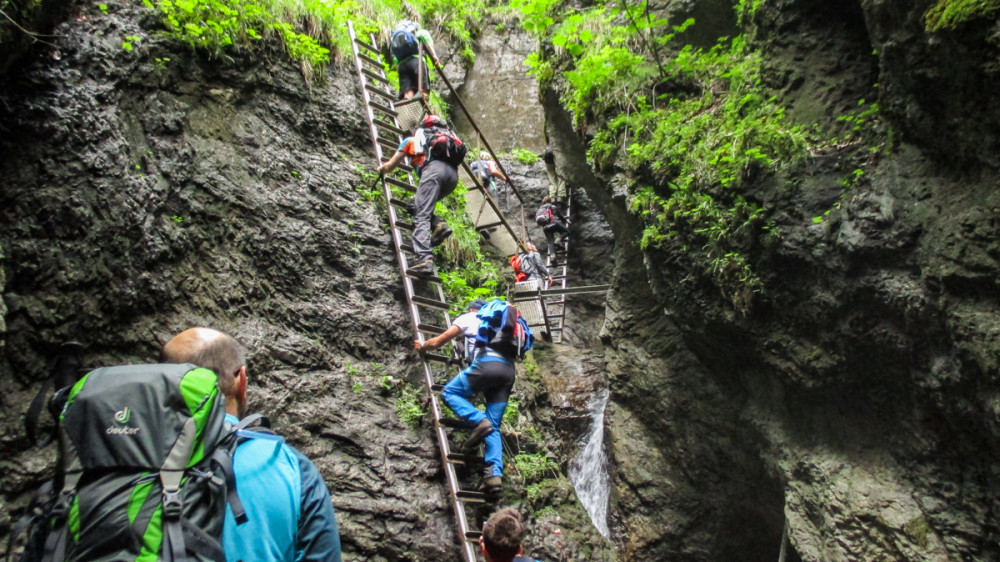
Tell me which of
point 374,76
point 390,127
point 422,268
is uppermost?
point 374,76

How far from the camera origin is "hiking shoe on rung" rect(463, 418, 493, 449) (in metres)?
5.17

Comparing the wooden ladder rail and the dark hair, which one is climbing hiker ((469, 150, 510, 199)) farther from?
the dark hair

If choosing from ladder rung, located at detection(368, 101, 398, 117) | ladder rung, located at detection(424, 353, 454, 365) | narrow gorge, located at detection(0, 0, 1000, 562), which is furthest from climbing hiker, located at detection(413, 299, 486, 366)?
ladder rung, located at detection(368, 101, 398, 117)

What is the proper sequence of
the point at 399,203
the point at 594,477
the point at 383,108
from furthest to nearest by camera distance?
the point at 594,477, the point at 383,108, the point at 399,203

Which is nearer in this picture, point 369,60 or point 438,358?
point 438,358

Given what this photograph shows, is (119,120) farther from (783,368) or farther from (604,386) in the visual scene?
(604,386)

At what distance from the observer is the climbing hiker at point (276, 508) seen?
1.96 metres

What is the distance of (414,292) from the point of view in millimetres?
6496

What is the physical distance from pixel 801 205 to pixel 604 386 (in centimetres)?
535

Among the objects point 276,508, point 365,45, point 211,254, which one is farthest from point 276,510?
point 365,45

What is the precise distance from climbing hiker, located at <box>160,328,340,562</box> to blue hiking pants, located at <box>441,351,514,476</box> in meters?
3.10

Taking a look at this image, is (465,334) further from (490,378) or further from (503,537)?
(503,537)

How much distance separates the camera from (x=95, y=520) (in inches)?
69.8

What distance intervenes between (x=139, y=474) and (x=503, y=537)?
2148 millimetres
